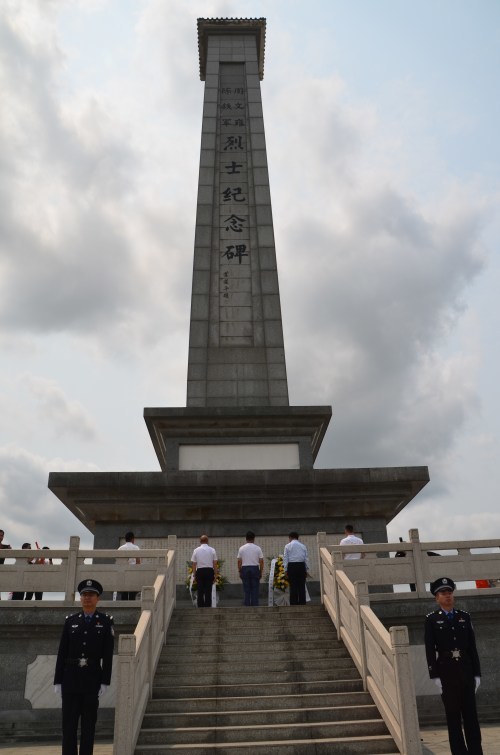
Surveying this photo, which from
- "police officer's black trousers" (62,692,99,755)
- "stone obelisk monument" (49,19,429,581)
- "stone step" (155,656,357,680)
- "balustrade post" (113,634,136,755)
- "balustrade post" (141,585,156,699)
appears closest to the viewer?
"police officer's black trousers" (62,692,99,755)

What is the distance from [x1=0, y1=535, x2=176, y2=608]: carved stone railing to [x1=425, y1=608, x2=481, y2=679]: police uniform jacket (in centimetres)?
416

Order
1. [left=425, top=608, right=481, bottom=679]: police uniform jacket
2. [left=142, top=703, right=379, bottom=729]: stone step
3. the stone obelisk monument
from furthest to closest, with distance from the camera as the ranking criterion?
the stone obelisk monument, [left=142, top=703, right=379, bottom=729]: stone step, [left=425, top=608, right=481, bottom=679]: police uniform jacket

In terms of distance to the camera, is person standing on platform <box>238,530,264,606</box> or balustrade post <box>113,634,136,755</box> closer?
balustrade post <box>113,634,136,755</box>

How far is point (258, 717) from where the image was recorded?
6500 millimetres

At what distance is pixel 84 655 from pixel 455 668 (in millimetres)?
3140

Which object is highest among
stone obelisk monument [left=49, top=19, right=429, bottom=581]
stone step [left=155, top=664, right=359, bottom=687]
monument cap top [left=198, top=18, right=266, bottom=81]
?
monument cap top [left=198, top=18, right=266, bottom=81]

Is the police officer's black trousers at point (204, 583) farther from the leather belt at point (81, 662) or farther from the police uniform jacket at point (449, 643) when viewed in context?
the police uniform jacket at point (449, 643)

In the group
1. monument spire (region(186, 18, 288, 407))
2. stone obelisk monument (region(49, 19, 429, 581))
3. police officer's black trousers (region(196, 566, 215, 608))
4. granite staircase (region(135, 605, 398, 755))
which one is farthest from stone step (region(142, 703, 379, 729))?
monument spire (region(186, 18, 288, 407))

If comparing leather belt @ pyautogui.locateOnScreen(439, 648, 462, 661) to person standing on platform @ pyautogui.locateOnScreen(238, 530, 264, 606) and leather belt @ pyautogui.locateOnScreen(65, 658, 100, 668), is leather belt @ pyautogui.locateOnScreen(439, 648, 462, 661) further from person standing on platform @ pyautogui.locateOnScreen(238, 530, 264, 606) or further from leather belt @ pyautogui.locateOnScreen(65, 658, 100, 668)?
person standing on platform @ pyautogui.locateOnScreen(238, 530, 264, 606)

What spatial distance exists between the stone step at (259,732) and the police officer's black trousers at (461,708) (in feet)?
3.27

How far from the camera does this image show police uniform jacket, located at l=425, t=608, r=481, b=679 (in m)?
5.56

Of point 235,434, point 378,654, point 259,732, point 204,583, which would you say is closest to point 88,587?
point 259,732

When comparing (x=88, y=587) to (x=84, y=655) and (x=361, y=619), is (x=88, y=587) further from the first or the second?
(x=361, y=619)

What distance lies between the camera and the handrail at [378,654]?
5746mm
